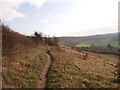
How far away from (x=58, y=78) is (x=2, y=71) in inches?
220

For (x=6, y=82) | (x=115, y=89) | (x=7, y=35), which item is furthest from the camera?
(x=7, y=35)

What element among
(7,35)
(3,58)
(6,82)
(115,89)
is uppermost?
(7,35)

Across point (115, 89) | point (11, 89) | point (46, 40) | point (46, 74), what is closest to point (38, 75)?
point (46, 74)

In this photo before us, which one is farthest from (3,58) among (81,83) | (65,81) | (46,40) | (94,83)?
(46,40)

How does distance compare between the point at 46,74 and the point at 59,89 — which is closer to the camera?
the point at 59,89

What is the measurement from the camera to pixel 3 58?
60.4ft

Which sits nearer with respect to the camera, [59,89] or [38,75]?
[59,89]

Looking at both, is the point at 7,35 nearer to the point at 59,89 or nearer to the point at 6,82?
the point at 6,82

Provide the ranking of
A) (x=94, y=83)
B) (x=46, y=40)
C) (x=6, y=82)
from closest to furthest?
(x=6, y=82) → (x=94, y=83) → (x=46, y=40)

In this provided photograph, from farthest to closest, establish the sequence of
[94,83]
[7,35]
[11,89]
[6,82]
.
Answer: [7,35] → [94,83] → [6,82] → [11,89]

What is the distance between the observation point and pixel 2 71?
15930mm

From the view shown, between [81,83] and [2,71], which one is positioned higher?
[2,71]

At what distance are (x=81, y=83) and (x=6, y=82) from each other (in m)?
7.10

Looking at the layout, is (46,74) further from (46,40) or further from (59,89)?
(46,40)
